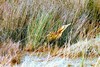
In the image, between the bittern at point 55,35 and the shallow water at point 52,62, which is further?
the bittern at point 55,35

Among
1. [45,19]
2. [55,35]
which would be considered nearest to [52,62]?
[55,35]

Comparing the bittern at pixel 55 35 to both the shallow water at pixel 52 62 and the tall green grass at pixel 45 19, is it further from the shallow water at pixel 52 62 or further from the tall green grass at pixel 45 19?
the shallow water at pixel 52 62

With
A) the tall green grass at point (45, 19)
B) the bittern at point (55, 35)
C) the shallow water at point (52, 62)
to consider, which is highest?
the tall green grass at point (45, 19)

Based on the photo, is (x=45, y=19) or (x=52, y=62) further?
(x=45, y=19)

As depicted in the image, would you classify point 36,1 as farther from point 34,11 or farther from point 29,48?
point 29,48

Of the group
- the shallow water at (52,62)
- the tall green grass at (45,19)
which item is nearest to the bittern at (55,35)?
the tall green grass at (45,19)

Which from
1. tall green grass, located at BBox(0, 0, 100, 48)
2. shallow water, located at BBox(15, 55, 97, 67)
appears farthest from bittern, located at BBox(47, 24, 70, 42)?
shallow water, located at BBox(15, 55, 97, 67)

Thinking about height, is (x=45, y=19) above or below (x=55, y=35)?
above

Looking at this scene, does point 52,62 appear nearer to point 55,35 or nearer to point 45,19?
point 55,35

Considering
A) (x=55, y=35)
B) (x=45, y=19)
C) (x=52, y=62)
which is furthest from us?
(x=45, y=19)

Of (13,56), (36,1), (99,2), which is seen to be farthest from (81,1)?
(13,56)

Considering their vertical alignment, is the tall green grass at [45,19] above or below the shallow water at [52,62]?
above

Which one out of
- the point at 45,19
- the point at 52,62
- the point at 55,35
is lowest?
the point at 52,62

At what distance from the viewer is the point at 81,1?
419 cm
